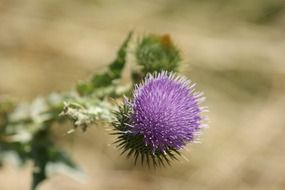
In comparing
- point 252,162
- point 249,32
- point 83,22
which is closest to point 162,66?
point 252,162

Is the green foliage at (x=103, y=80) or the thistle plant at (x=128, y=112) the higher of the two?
the green foliage at (x=103, y=80)

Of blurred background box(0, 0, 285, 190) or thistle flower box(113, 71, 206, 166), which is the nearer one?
thistle flower box(113, 71, 206, 166)

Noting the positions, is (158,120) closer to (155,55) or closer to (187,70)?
(155,55)

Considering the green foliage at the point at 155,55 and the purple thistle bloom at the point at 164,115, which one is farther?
the green foliage at the point at 155,55

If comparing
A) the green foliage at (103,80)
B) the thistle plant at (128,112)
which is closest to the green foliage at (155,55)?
the thistle plant at (128,112)

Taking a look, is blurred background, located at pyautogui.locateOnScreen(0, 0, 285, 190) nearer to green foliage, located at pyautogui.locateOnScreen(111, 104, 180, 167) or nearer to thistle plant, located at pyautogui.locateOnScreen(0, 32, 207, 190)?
thistle plant, located at pyautogui.locateOnScreen(0, 32, 207, 190)

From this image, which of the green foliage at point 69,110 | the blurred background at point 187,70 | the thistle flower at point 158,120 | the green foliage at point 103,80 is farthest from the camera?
the blurred background at point 187,70

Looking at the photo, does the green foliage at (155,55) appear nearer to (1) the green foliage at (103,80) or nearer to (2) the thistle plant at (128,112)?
(2) the thistle plant at (128,112)

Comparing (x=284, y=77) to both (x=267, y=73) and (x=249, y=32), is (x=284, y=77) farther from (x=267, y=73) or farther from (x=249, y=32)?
(x=249, y=32)

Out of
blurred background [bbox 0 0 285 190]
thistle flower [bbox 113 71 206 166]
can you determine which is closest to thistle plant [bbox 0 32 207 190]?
thistle flower [bbox 113 71 206 166]
